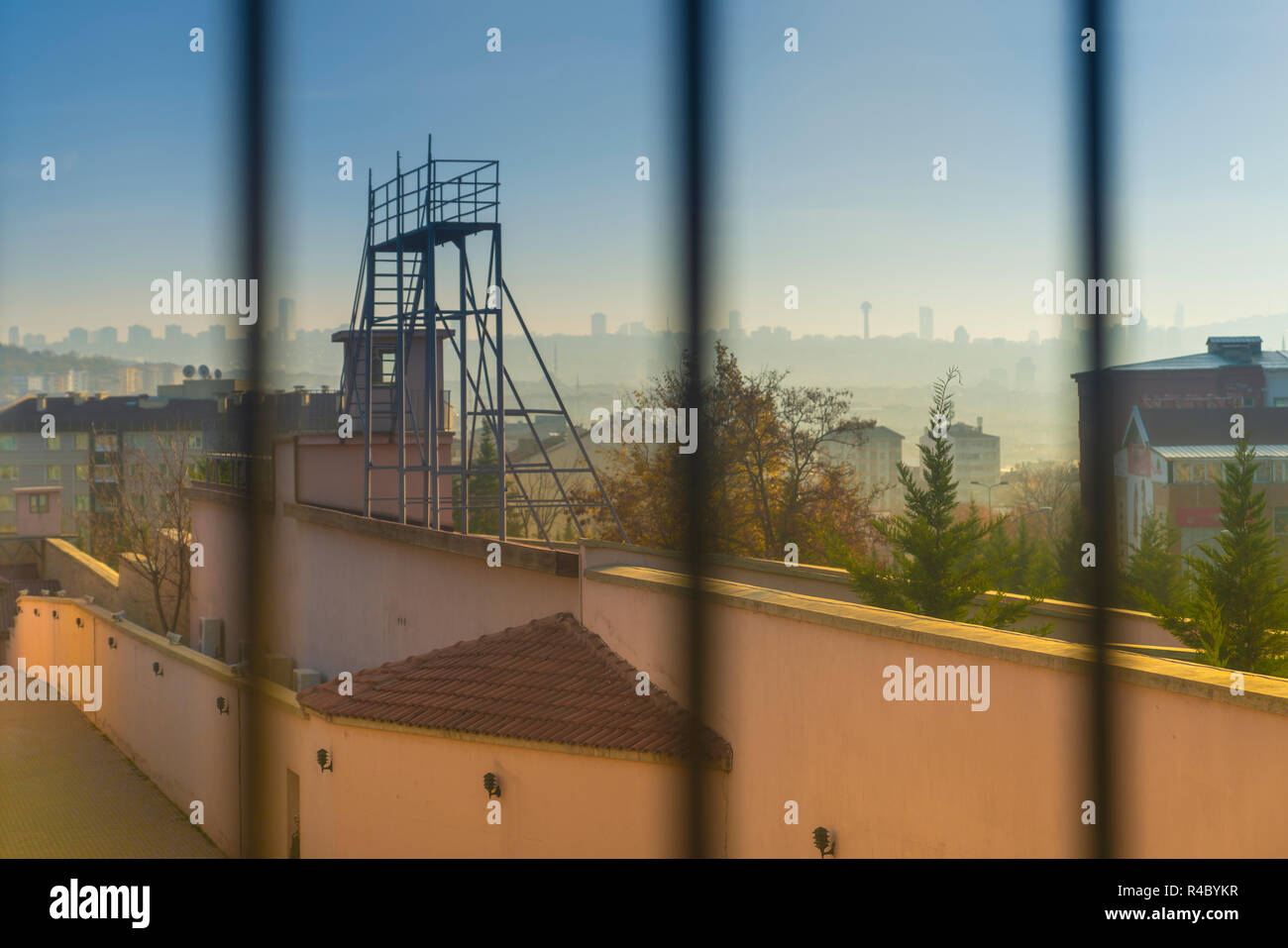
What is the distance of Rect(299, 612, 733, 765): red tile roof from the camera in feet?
23.4

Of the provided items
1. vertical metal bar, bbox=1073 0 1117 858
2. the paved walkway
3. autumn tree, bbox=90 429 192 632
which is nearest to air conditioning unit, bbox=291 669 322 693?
the paved walkway

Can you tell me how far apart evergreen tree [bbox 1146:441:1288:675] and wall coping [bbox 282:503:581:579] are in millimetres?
9815

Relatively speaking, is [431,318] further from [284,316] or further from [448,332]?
[284,316]

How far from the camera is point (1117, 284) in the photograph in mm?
2510

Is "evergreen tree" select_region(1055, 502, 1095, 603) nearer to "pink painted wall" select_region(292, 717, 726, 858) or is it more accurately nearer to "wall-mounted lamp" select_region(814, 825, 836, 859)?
"wall-mounted lamp" select_region(814, 825, 836, 859)

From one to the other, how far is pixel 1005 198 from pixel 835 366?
10746 mm

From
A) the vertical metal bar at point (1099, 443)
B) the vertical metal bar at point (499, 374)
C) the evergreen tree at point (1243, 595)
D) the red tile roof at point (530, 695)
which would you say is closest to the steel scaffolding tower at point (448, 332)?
the vertical metal bar at point (499, 374)

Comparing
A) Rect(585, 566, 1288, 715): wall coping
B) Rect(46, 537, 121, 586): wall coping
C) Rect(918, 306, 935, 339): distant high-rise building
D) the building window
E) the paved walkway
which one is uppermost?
Rect(918, 306, 935, 339): distant high-rise building

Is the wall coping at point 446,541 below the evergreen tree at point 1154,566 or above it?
above

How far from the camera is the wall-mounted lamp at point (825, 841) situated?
5.89 meters

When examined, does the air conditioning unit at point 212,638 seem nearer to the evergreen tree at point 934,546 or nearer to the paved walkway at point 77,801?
the paved walkway at point 77,801
